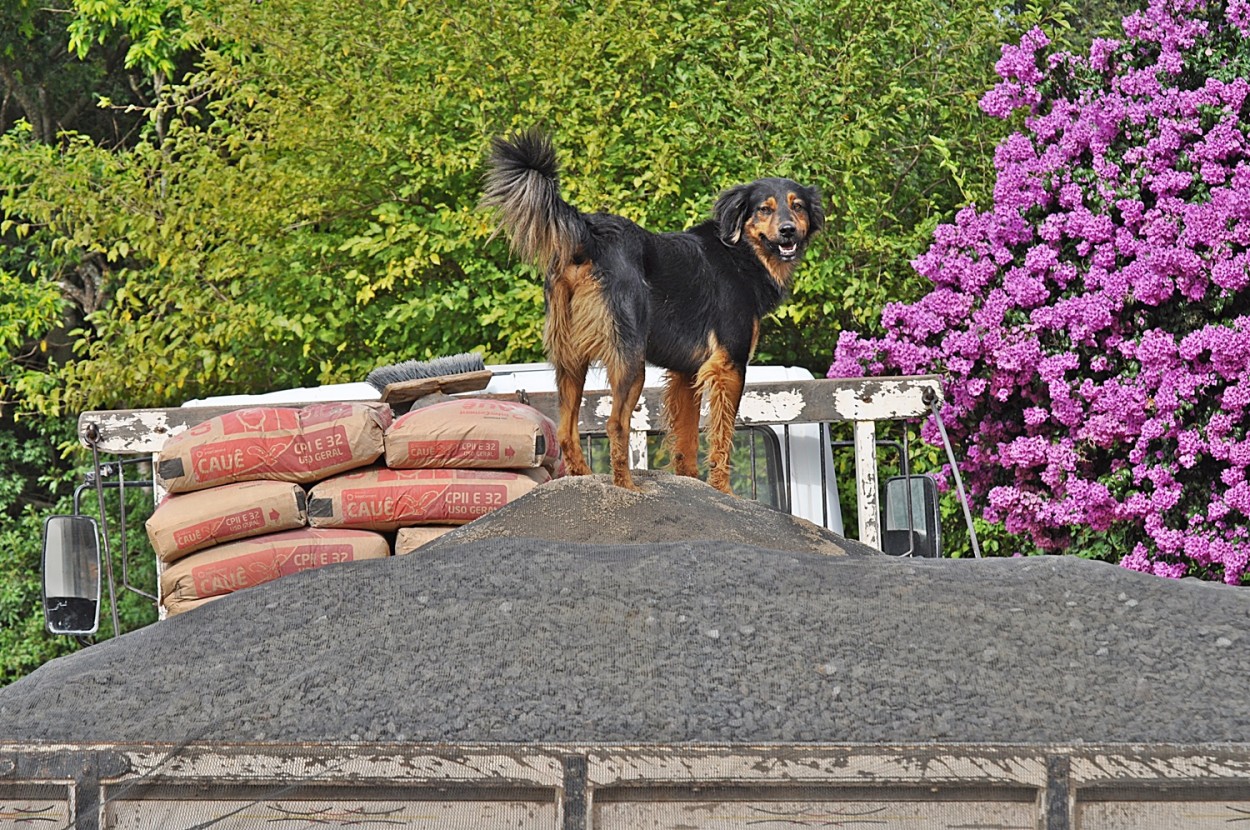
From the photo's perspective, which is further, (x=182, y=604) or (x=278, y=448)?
(x=278, y=448)

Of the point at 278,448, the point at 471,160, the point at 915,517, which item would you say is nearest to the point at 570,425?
the point at 278,448

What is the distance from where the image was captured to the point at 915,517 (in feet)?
13.9

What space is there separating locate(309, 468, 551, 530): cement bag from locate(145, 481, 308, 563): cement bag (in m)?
0.06

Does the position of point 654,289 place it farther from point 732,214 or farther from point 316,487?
point 316,487

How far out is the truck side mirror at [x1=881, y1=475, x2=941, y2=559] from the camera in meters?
4.20

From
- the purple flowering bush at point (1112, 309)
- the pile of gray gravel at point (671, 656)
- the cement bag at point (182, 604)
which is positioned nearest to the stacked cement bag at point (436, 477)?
the cement bag at point (182, 604)

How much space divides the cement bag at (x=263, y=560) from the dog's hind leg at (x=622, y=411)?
619mm

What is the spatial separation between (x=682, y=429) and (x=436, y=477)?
0.64m

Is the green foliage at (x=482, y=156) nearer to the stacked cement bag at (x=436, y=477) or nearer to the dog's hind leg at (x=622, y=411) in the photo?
the stacked cement bag at (x=436, y=477)

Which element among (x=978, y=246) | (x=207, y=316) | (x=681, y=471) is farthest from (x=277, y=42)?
(x=681, y=471)

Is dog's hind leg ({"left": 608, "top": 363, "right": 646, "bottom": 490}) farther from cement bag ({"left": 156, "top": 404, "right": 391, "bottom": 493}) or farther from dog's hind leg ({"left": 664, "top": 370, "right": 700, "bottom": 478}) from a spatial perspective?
cement bag ({"left": 156, "top": 404, "right": 391, "bottom": 493})

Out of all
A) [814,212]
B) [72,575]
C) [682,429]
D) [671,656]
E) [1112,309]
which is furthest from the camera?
[1112,309]

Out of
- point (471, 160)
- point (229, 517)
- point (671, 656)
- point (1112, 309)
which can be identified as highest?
point (471, 160)

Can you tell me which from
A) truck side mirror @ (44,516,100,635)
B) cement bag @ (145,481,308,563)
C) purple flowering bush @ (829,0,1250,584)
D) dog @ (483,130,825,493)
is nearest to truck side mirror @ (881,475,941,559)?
dog @ (483,130,825,493)
